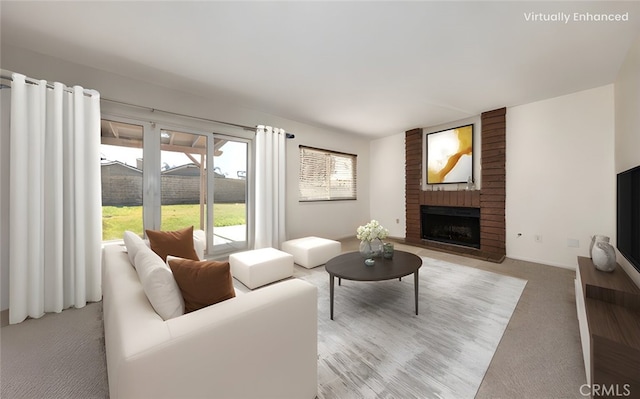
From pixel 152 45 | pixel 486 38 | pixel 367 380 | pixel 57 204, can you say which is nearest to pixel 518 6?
pixel 486 38

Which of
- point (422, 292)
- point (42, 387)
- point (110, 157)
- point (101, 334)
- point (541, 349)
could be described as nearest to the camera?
point (42, 387)

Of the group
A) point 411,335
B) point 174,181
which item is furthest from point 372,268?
point 174,181

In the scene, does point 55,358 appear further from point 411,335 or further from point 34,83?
point 411,335

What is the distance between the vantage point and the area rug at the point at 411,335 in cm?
141

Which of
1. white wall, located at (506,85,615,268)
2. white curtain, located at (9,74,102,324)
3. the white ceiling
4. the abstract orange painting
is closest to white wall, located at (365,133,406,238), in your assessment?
the abstract orange painting

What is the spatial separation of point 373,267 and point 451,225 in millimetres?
3318

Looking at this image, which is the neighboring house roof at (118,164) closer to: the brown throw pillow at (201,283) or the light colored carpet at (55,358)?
the light colored carpet at (55,358)

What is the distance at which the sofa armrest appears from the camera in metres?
0.78

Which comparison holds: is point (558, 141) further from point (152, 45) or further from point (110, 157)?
point (110, 157)

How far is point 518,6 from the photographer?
1.75m

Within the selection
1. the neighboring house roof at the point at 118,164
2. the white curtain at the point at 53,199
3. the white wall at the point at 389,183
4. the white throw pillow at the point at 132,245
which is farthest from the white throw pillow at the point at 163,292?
the white wall at the point at 389,183

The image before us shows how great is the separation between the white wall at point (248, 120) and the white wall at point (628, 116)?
4.04 metres

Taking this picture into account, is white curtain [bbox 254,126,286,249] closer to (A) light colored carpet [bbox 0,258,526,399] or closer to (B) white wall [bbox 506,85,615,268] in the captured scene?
(A) light colored carpet [bbox 0,258,526,399]

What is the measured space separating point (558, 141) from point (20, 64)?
6585mm
